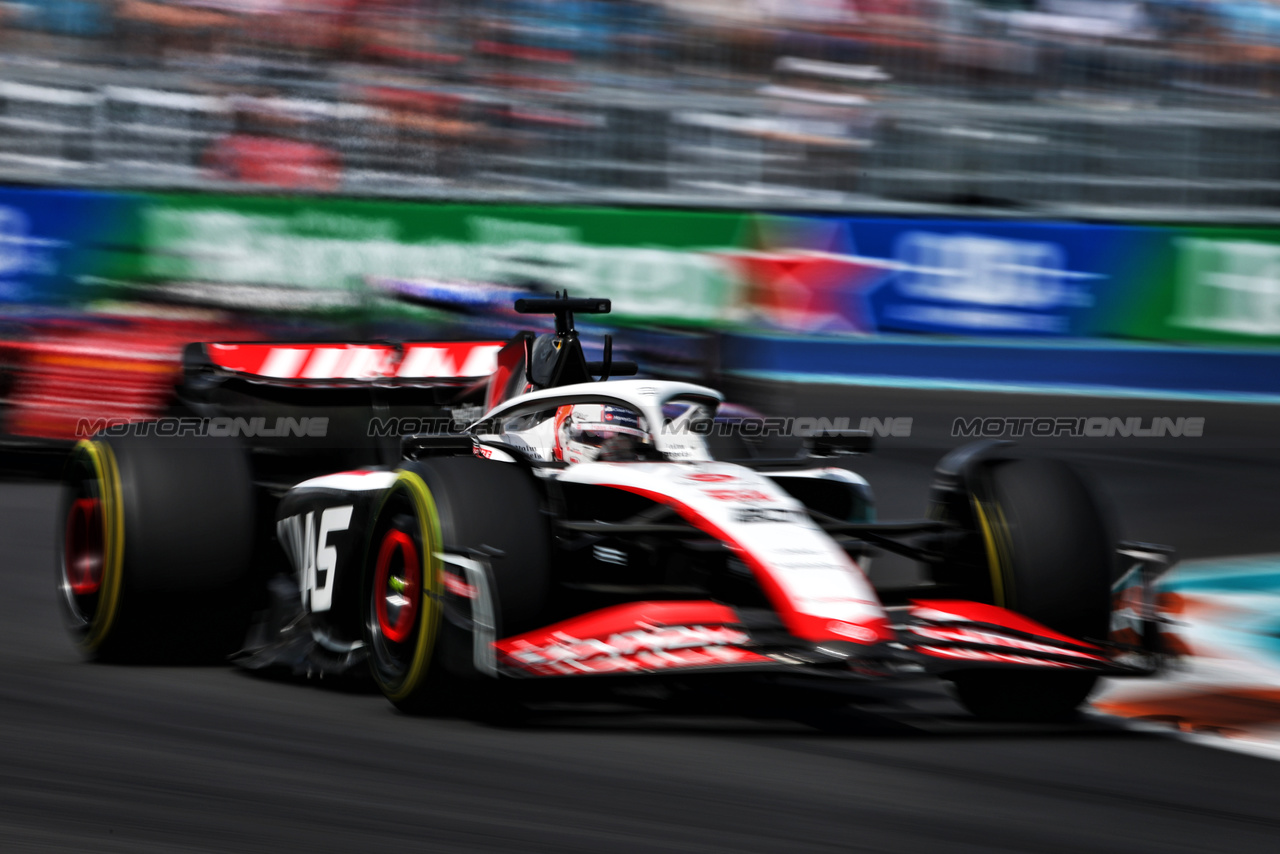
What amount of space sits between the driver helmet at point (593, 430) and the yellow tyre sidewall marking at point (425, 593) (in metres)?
0.83

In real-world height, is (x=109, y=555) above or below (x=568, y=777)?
above

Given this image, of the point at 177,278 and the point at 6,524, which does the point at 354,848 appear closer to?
the point at 6,524

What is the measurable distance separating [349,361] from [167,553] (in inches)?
59.8

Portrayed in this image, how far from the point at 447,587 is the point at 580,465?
771 millimetres

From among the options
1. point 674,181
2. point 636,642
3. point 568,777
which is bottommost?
point 568,777

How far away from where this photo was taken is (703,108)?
11773 millimetres

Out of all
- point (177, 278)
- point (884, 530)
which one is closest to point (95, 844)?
point (884, 530)

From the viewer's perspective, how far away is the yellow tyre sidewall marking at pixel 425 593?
4.52 meters

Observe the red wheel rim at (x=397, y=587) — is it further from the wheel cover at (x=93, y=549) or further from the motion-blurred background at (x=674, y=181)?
the motion-blurred background at (x=674, y=181)

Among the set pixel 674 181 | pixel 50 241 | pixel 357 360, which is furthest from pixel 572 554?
pixel 674 181

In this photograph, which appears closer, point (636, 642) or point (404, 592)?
point (636, 642)

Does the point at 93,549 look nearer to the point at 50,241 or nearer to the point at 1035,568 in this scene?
the point at 1035,568

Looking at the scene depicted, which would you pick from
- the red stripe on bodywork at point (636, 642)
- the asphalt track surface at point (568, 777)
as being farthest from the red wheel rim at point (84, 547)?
the red stripe on bodywork at point (636, 642)

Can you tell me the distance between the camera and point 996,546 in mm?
4996
